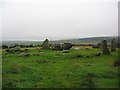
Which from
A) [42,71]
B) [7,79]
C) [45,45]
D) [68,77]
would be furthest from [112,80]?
[45,45]

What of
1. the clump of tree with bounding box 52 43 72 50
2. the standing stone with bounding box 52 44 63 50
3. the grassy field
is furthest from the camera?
the clump of tree with bounding box 52 43 72 50

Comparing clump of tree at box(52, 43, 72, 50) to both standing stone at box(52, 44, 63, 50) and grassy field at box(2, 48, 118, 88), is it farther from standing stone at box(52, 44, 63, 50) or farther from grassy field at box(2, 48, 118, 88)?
grassy field at box(2, 48, 118, 88)

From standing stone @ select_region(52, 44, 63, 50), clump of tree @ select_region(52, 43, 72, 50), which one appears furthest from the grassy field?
clump of tree @ select_region(52, 43, 72, 50)

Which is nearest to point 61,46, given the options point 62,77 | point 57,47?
point 57,47

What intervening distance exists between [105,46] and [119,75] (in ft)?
31.0

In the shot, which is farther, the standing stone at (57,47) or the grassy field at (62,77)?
the standing stone at (57,47)

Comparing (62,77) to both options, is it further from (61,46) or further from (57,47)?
(61,46)

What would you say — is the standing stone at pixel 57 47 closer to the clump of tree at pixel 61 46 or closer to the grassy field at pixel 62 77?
the clump of tree at pixel 61 46

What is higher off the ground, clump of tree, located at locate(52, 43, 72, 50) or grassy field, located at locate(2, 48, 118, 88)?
clump of tree, located at locate(52, 43, 72, 50)

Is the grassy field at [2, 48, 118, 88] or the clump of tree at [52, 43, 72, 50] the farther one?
the clump of tree at [52, 43, 72, 50]

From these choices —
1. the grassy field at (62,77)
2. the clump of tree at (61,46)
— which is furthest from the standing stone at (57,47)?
the grassy field at (62,77)

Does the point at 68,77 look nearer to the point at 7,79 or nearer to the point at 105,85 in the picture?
the point at 105,85

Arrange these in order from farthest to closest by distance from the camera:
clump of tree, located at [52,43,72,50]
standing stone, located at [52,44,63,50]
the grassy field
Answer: clump of tree, located at [52,43,72,50] → standing stone, located at [52,44,63,50] → the grassy field

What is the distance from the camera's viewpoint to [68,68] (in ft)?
48.7
